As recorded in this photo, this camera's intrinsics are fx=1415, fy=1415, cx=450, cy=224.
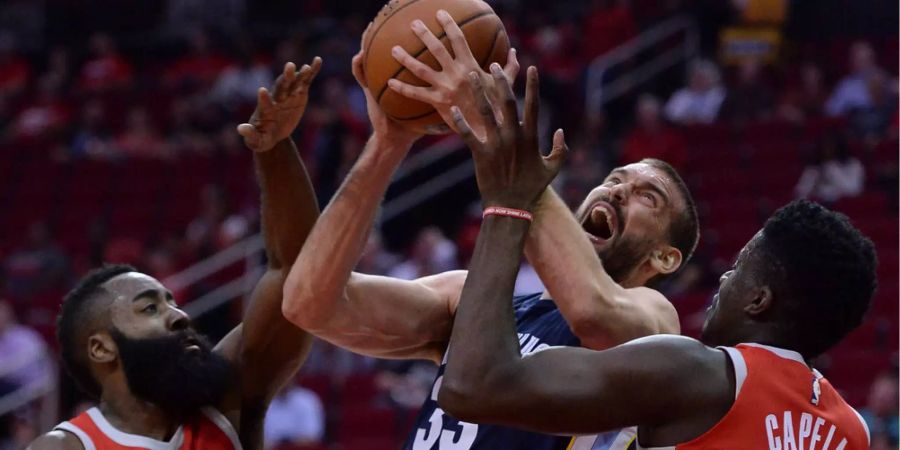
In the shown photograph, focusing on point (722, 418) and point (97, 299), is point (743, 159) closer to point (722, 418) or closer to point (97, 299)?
point (97, 299)

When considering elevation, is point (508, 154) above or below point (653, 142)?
above

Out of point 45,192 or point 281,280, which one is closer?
point 281,280

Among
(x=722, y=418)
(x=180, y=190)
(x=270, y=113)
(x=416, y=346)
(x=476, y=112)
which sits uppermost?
(x=476, y=112)

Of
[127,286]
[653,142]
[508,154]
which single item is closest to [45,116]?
[653,142]

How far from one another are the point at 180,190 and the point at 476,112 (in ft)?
36.9

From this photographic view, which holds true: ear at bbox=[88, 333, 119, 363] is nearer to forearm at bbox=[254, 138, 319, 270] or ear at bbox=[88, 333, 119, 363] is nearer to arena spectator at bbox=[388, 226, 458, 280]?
forearm at bbox=[254, 138, 319, 270]

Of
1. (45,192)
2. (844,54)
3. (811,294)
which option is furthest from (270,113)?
(45,192)

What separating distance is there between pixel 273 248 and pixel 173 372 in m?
0.45

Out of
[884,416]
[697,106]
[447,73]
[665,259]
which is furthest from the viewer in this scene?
[697,106]

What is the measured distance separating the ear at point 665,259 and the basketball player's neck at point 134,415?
1422mm

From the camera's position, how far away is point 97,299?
4094 millimetres

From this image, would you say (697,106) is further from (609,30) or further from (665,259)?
(665,259)

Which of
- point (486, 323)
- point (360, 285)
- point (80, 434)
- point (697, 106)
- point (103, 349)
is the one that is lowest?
point (697, 106)

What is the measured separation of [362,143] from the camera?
1280cm
